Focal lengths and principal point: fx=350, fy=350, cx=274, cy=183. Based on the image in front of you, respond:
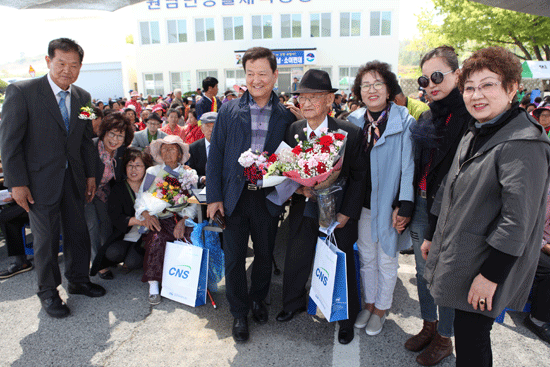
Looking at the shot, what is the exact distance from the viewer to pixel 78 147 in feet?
10.9

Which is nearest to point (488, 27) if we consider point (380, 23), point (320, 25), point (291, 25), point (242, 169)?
point (380, 23)

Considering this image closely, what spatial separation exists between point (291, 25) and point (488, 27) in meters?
13.0

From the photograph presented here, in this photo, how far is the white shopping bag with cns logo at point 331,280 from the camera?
2.58 m

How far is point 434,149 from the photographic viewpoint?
2373 mm

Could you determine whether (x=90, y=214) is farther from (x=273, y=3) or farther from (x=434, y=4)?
(x=273, y=3)

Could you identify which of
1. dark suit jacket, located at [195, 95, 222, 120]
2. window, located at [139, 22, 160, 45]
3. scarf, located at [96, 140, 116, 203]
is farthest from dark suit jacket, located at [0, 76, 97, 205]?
window, located at [139, 22, 160, 45]

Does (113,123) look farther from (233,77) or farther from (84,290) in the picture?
(233,77)

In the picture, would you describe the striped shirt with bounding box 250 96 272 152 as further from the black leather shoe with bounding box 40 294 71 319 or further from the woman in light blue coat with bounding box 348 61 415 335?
the black leather shoe with bounding box 40 294 71 319

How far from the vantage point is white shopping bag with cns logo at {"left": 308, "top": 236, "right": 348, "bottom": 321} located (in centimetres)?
258

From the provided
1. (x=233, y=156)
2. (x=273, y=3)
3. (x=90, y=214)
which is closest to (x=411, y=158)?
(x=233, y=156)

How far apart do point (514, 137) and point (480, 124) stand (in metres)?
0.22

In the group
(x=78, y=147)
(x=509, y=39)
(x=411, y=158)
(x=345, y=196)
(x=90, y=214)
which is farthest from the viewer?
(x=509, y=39)

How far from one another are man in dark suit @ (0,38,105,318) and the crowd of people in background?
2 centimetres

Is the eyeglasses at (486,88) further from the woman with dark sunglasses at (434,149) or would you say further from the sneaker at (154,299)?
the sneaker at (154,299)
